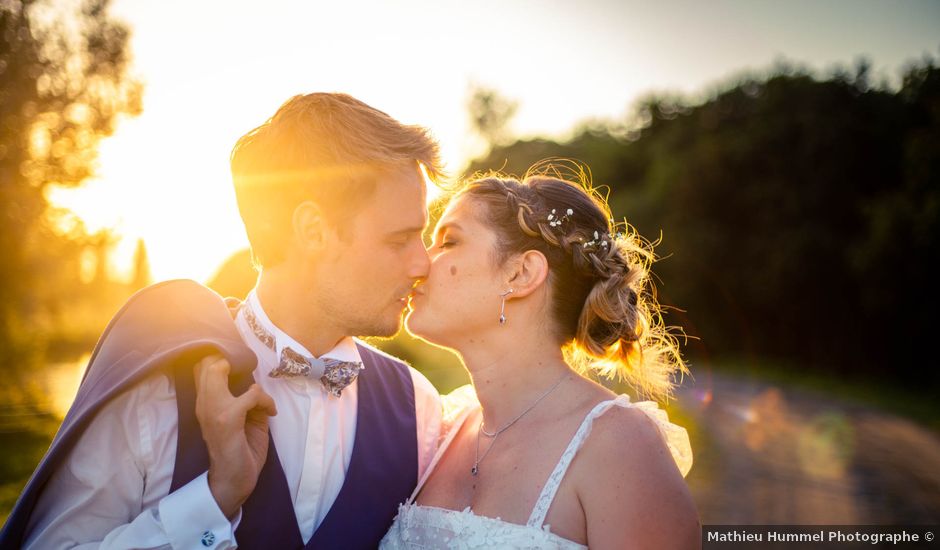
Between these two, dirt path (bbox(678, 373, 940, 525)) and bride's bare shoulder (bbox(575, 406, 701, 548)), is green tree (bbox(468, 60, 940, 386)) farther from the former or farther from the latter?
bride's bare shoulder (bbox(575, 406, 701, 548))

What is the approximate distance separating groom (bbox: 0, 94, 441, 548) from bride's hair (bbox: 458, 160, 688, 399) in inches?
14.7

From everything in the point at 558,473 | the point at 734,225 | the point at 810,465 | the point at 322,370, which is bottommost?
the point at 734,225

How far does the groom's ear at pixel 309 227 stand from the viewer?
3.04m

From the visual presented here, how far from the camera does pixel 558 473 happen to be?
9.09 ft

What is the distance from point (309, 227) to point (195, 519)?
1262mm

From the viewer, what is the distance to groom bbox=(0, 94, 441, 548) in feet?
7.55

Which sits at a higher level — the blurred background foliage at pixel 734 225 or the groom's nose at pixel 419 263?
the groom's nose at pixel 419 263

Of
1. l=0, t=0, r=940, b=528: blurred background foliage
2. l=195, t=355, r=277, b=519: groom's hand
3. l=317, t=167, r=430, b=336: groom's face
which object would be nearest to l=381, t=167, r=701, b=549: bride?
l=317, t=167, r=430, b=336: groom's face

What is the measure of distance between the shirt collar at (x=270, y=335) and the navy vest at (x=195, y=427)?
0.22 metres

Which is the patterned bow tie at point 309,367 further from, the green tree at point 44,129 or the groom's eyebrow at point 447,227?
the green tree at point 44,129

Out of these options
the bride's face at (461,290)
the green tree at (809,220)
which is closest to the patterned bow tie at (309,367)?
the bride's face at (461,290)

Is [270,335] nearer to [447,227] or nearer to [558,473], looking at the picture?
[447,227]

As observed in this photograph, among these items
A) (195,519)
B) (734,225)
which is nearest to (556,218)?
(195,519)

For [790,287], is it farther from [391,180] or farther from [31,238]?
[391,180]
